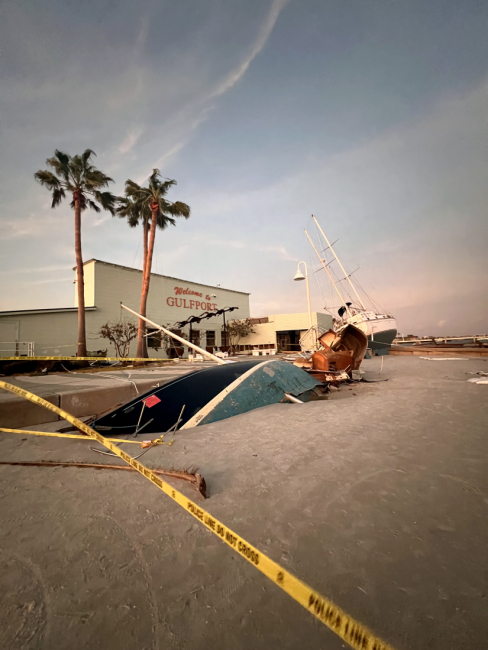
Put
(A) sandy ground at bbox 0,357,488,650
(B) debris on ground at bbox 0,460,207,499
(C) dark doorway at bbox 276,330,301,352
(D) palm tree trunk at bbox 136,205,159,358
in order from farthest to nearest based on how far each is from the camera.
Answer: (C) dark doorway at bbox 276,330,301,352 < (D) palm tree trunk at bbox 136,205,159,358 < (B) debris on ground at bbox 0,460,207,499 < (A) sandy ground at bbox 0,357,488,650

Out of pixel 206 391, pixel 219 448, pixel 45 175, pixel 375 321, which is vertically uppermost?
pixel 45 175

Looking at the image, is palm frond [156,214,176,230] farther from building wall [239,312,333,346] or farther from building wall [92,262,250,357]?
building wall [239,312,333,346]

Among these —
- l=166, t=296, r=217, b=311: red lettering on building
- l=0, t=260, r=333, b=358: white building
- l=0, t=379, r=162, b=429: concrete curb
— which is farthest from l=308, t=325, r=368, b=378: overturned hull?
l=166, t=296, r=217, b=311: red lettering on building

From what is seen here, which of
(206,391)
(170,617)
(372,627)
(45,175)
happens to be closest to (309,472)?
(372,627)

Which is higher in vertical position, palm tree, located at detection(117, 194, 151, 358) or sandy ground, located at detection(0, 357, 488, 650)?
palm tree, located at detection(117, 194, 151, 358)

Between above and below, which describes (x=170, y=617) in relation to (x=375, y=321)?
below

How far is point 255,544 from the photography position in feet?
5.27

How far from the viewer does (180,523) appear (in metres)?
1.83

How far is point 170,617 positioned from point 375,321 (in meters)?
27.4

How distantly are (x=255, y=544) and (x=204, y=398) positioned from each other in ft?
9.84

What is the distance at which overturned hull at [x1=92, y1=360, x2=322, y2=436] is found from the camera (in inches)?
159

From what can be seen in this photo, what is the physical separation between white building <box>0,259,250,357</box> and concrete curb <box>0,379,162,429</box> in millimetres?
15340

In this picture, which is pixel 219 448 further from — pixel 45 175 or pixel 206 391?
pixel 45 175

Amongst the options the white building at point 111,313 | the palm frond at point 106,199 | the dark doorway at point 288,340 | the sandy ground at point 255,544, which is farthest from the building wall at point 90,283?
the sandy ground at point 255,544
